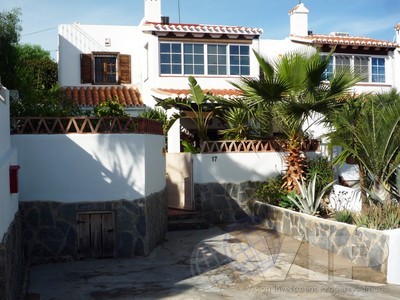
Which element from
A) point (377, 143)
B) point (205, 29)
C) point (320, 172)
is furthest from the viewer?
point (205, 29)

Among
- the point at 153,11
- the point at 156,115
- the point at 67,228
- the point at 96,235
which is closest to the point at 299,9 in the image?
the point at 153,11

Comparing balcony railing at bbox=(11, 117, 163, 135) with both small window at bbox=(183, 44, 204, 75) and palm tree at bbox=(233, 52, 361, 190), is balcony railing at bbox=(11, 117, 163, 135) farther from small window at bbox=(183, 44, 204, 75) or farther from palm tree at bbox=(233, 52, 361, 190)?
small window at bbox=(183, 44, 204, 75)

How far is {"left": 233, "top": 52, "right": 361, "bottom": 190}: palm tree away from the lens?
45.3 feet

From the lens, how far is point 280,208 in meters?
14.3

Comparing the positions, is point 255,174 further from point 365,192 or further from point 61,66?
point 61,66

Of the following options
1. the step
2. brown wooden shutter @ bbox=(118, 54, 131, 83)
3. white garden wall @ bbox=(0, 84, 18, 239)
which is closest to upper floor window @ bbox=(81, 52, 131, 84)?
brown wooden shutter @ bbox=(118, 54, 131, 83)

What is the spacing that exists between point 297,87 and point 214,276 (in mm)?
6801

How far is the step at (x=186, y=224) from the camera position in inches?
594

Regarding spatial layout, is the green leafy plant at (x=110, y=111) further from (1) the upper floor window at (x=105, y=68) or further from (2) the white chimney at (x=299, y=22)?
(2) the white chimney at (x=299, y=22)

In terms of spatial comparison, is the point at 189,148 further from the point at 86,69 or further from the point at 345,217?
the point at 86,69

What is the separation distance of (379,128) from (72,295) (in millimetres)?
8520

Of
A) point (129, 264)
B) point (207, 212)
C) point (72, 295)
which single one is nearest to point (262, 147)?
point (207, 212)

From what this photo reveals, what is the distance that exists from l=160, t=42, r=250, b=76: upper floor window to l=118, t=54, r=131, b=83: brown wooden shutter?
8.56 feet

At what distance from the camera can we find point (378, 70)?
23125 millimetres
